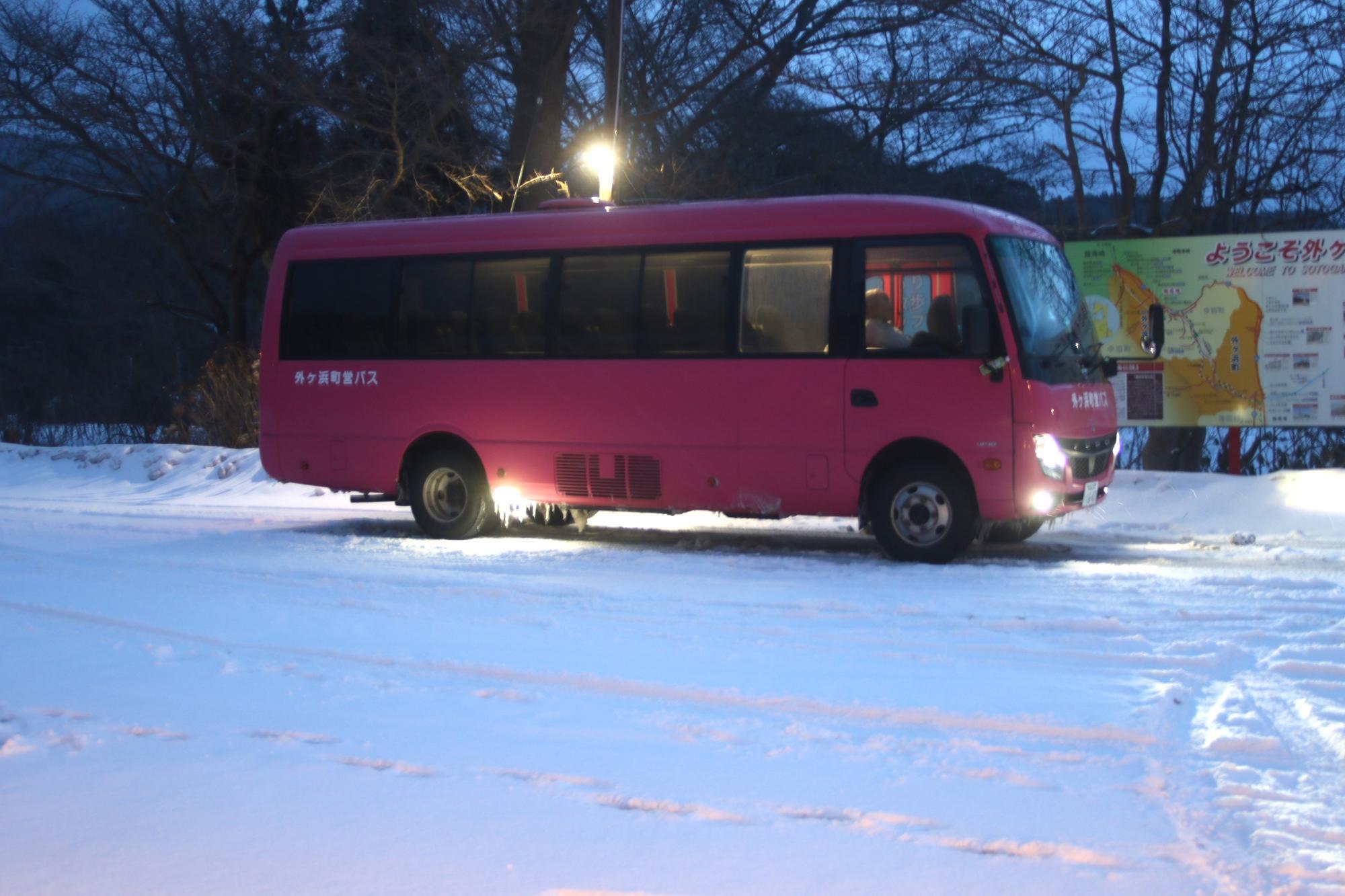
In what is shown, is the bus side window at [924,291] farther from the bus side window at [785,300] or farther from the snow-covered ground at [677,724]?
the snow-covered ground at [677,724]

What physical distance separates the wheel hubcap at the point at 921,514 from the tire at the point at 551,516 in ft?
12.8

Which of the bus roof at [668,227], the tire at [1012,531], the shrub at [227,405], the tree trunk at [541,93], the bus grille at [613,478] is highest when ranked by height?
the tree trunk at [541,93]

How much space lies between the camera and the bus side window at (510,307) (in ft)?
39.4

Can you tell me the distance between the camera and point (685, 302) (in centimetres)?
1132

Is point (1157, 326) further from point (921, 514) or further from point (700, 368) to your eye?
point (700, 368)

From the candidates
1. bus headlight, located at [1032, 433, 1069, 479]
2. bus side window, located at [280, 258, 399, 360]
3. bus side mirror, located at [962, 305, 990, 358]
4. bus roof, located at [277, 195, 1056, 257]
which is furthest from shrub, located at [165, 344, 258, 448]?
bus headlight, located at [1032, 433, 1069, 479]

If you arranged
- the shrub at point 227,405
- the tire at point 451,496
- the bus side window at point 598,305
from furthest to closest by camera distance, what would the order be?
1. the shrub at point 227,405
2. the tire at point 451,496
3. the bus side window at point 598,305

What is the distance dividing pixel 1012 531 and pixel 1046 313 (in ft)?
6.55

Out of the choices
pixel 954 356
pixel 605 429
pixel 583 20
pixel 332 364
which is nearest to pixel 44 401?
pixel 583 20

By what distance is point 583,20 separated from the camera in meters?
23.4

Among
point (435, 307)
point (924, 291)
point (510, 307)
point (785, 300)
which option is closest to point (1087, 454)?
point (924, 291)

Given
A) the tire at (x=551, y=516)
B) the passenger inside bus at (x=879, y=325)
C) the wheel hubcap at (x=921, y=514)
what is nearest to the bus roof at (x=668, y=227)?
the passenger inside bus at (x=879, y=325)

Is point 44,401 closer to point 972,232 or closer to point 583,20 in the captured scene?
point 583,20

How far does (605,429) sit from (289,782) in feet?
22.4
